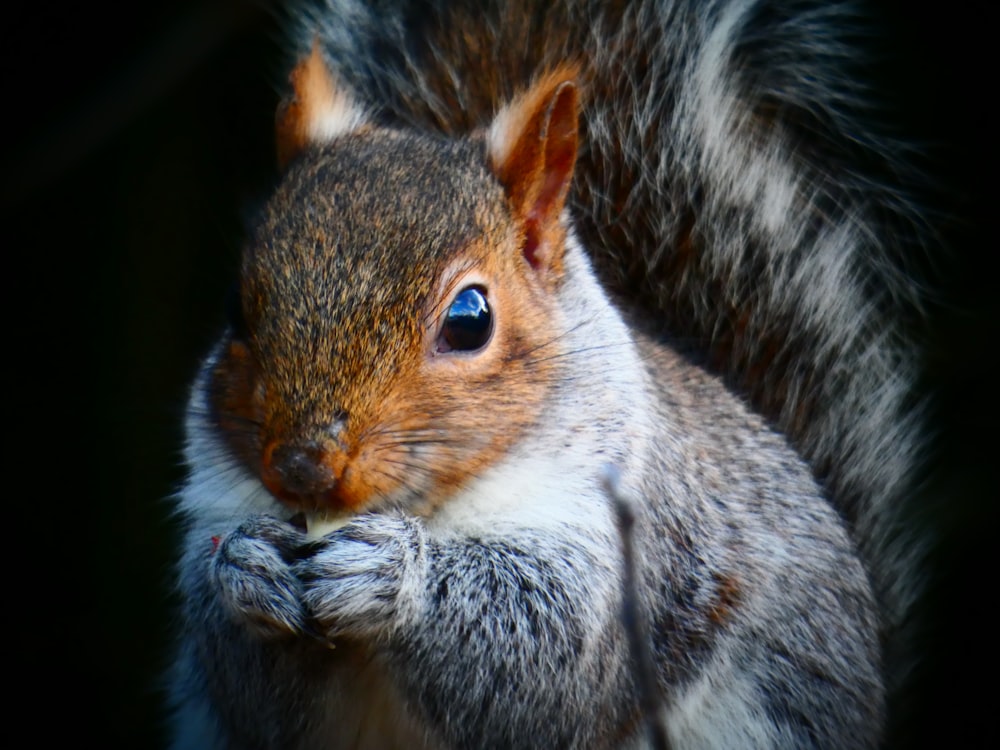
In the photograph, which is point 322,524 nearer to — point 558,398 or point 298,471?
point 298,471

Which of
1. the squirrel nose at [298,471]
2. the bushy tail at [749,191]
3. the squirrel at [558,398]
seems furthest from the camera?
the bushy tail at [749,191]

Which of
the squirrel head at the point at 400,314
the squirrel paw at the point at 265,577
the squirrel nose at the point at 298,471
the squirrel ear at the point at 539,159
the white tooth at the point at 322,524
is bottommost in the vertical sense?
the squirrel paw at the point at 265,577

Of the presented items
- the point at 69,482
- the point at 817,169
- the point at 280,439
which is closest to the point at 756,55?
the point at 817,169

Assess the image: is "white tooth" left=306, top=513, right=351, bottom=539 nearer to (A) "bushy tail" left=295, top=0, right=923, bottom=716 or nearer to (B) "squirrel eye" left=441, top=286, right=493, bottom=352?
(B) "squirrel eye" left=441, top=286, right=493, bottom=352

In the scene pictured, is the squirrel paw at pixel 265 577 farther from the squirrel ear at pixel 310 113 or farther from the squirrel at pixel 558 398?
the squirrel ear at pixel 310 113

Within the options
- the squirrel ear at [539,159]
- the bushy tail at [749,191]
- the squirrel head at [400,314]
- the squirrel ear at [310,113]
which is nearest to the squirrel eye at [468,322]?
the squirrel head at [400,314]

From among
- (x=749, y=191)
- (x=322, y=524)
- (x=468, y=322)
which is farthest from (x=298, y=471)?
(x=749, y=191)
